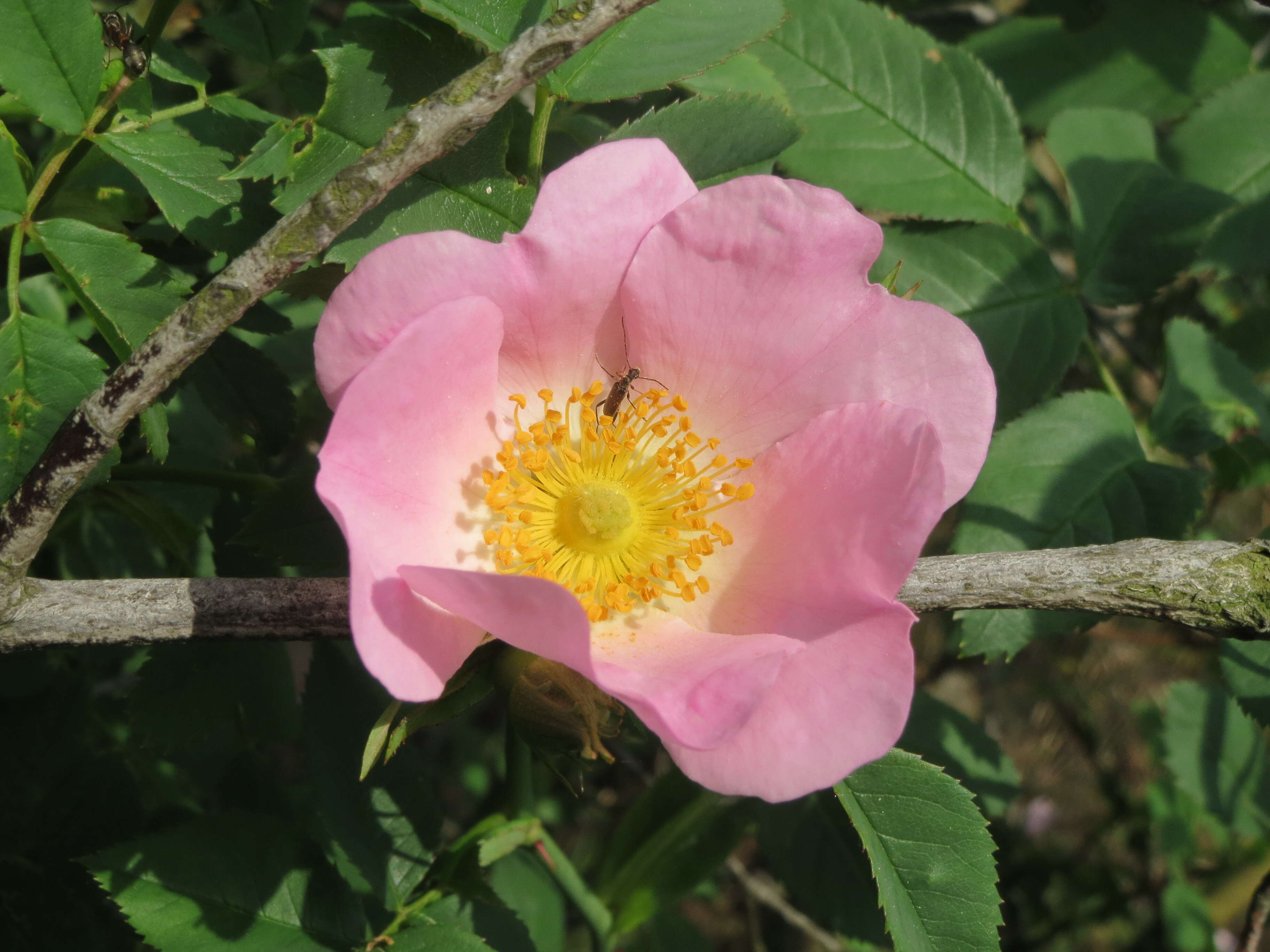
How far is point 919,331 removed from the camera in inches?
51.6

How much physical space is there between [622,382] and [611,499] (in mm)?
210

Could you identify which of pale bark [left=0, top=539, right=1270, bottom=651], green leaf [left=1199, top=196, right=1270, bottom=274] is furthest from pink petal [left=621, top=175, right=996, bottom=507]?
green leaf [left=1199, top=196, right=1270, bottom=274]

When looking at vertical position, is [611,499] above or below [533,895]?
above

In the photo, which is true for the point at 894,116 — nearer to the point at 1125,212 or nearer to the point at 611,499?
the point at 1125,212

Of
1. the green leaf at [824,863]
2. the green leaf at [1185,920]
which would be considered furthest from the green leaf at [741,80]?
the green leaf at [1185,920]

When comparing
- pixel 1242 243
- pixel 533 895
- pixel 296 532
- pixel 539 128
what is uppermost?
pixel 539 128

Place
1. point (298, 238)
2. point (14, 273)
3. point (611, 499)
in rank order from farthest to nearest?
point (611, 499), point (14, 273), point (298, 238)

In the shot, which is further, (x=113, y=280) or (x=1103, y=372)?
(x=1103, y=372)

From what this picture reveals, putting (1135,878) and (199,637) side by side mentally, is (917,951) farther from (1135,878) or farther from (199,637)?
(1135,878)

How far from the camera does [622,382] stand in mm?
1556

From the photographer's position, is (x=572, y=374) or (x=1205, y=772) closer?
(x=572, y=374)

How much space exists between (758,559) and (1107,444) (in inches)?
32.4

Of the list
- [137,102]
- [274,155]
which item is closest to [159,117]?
[137,102]

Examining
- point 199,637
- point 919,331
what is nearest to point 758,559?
point 919,331
